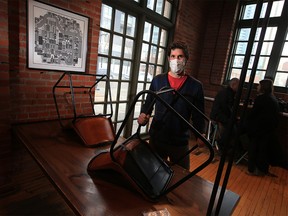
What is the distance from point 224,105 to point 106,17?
2151 millimetres

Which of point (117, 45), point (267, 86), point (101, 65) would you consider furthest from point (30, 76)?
point (267, 86)

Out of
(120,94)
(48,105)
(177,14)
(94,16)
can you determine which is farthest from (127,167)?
(177,14)

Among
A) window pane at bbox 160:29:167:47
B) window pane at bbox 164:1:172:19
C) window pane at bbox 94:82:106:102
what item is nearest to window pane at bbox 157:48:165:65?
window pane at bbox 160:29:167:47

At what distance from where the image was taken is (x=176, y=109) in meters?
1.44

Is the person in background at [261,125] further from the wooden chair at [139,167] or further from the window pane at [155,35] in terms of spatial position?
the wooden chair at [139,167]

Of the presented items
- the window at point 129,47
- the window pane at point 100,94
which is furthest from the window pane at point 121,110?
the window pane at point 100,94

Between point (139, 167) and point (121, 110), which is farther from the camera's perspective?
point (121, 110)

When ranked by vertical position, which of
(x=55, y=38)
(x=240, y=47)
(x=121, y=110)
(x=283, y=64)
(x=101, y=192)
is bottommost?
(x=121, y=110)

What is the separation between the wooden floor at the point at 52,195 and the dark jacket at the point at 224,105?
0.86 m

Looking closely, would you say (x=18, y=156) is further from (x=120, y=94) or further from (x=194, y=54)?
(x=194, y=54)

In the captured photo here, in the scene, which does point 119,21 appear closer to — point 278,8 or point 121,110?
point 121,110

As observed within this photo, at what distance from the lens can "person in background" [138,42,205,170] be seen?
1.42 m

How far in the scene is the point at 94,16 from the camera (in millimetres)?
2012

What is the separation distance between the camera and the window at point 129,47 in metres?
2.48
